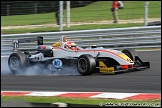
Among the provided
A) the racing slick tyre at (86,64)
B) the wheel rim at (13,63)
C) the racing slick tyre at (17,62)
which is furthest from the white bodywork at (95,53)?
the wheel rim at (13,63)

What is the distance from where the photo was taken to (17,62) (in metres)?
11.0

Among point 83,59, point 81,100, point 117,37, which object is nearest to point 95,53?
point 83,59

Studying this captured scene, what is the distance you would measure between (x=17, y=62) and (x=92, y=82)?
2.90 metres

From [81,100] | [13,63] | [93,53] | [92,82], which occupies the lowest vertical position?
[81,100]

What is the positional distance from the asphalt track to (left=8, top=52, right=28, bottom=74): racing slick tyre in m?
0.31

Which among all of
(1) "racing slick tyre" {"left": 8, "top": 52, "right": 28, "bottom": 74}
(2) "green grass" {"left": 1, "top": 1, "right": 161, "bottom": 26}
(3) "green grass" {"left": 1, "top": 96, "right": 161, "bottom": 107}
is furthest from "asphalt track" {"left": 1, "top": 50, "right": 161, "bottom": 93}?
(2) "green grass" {"left": 1, "top": 1, "right": 161, "bottom": 26}

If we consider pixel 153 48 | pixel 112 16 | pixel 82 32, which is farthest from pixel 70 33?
pixel 112 16

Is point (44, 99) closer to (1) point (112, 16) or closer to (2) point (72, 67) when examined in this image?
(2) point (72, 67)

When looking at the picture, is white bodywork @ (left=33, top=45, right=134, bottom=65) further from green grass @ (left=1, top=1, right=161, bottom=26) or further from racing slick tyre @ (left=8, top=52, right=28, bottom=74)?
green grass @ (left=1, top=1, right=161, bottom=26)

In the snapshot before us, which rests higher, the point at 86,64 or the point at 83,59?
the point at 83,59

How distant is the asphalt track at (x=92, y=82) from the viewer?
318 inches

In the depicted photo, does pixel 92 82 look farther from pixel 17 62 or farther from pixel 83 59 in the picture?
pixel 17 62

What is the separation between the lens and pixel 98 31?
47.3 ft

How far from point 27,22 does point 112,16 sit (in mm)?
3815
